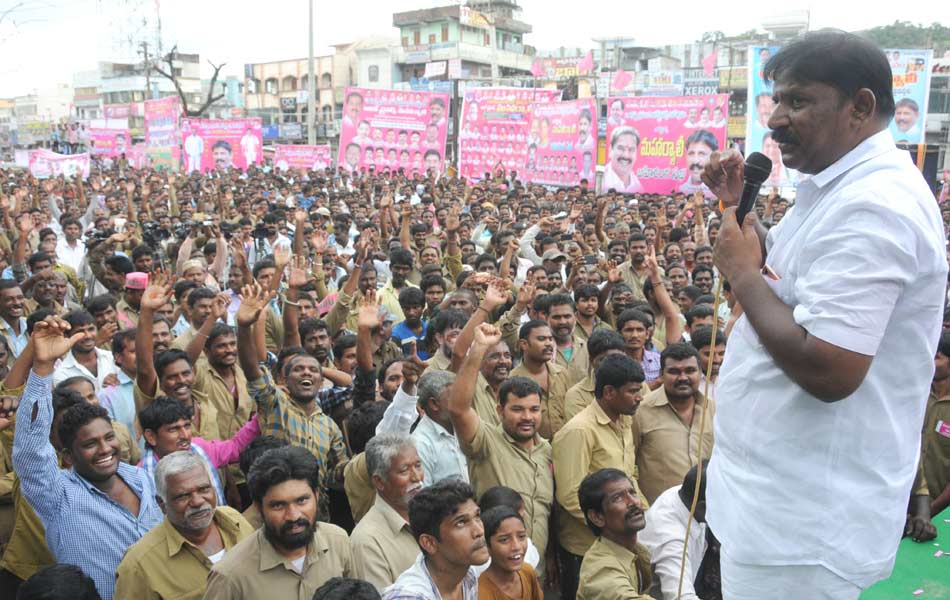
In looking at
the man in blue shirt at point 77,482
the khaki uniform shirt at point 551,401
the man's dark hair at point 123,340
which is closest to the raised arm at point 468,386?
the khaki uniform shirt at point 551,401

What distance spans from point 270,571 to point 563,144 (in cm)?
1451

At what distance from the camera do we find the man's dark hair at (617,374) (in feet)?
12.6

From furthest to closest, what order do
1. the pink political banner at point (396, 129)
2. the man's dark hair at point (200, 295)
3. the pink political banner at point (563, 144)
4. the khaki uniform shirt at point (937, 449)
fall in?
the pink political banner at point (396, 129) < the pink political banner at point (563, 144) < the man's dark hair at point (200, 295) < the khaki uniform shirt at point (937, 449)

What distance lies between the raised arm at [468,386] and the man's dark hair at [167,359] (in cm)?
156

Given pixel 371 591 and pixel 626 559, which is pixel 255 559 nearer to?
pixel 371 591

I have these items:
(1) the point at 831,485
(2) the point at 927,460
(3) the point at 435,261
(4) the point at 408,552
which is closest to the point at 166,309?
(3) the point at 435,261

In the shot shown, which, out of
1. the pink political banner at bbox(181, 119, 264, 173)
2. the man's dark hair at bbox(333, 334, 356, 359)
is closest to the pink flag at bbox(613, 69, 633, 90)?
the pink political banner at bbox(181, 119, 264, 173)

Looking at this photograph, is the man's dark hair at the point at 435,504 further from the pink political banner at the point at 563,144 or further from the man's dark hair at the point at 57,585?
the pink political banner at the point at 563,144

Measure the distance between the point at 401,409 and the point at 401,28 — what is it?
55.9 meters

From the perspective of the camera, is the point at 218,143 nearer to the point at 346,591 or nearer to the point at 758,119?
the point at 758,119

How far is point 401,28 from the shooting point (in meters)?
55.9

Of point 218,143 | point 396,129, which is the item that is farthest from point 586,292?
point 218,143

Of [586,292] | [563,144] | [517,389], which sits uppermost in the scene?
[563,144]

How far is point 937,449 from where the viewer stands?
3910 millimetres
